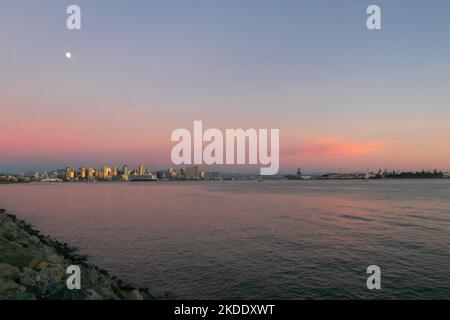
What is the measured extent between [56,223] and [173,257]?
34127 mm

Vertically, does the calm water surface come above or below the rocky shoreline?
below

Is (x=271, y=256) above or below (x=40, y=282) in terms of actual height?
below

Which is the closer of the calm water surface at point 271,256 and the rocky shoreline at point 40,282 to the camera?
the rocky shoreline at point 40,282

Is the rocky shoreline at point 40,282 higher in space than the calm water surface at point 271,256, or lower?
higher

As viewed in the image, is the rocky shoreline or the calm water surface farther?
the calm water surface

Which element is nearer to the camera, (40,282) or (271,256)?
(40,282)
